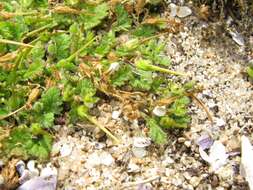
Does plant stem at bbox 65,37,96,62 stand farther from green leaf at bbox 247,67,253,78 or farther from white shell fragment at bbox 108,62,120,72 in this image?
green leaf at bbox 247,67,253,78

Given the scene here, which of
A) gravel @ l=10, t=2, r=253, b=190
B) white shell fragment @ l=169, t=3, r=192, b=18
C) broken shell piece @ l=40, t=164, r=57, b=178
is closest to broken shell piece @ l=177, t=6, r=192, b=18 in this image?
white shell fragment @ l=169, t=3, r=192, b=18

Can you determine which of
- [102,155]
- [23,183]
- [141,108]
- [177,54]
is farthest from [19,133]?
[177,54]

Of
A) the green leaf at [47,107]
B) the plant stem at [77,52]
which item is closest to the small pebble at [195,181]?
the green leaf at [47,107]

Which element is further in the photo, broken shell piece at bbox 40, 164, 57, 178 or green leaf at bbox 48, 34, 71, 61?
green leaf at bbox 48, 34, 71, 61

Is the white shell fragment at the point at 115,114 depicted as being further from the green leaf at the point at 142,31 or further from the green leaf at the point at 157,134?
the green leaf at the point at 142,31

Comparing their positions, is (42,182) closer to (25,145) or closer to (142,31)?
(25,145)

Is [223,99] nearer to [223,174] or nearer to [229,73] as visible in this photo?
[229,73]
